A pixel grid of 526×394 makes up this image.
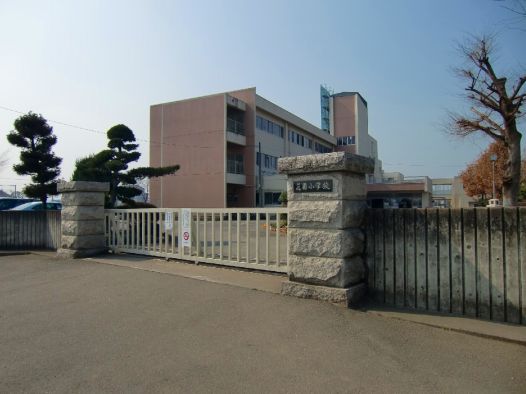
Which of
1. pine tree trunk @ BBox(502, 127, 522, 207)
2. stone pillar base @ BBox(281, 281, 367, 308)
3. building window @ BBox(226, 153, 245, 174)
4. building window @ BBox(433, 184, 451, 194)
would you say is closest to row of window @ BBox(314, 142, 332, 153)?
building window @ BBox(226, 153, 245, 174)

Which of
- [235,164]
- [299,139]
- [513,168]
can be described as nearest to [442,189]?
[299,139]

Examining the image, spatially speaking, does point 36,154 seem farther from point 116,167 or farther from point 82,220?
point 82,220

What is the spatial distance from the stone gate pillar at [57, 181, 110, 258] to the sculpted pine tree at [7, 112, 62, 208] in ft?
20.7

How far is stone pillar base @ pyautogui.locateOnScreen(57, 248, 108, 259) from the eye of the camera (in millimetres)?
9523

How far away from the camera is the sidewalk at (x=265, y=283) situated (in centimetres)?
425

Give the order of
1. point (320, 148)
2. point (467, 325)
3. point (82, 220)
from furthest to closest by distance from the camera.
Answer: point (320, 148) < point (82, 220) < point (467, 325)

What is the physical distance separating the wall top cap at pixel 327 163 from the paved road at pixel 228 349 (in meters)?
1.81

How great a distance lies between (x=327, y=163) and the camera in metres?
5.31

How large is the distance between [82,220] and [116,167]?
187 inches

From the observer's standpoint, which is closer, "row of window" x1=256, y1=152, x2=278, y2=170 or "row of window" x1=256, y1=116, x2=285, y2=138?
"row of window" x1=256, y1=152, x2=278, y2=170

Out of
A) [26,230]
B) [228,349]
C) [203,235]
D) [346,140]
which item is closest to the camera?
[228,349]

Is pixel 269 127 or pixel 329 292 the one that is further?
pixel 269 127

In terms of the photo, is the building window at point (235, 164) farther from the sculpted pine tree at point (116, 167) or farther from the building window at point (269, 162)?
the sculpted pine tree at point (116, 167)

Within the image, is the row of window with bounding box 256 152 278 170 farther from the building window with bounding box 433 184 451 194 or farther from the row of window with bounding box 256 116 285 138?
the building window with bounding box 433 184 451 194
